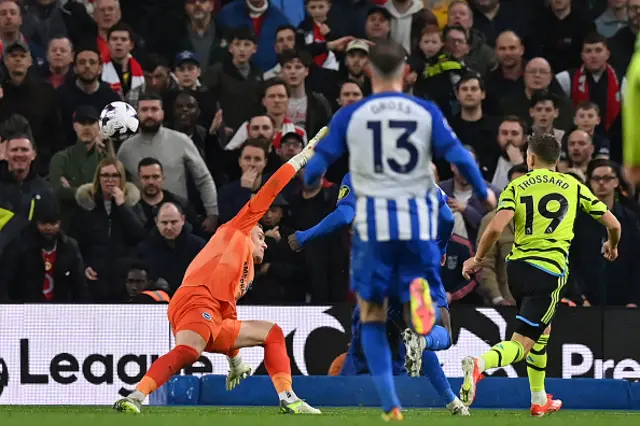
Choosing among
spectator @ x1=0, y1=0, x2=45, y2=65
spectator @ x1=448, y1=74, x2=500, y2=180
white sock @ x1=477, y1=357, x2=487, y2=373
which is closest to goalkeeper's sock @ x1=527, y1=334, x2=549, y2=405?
white sock @ x1=477, y1=357, x2=487, y2=373

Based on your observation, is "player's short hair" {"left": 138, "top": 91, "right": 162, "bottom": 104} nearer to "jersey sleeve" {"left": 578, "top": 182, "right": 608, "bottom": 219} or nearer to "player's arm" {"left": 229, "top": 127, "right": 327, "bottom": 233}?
"player's arm" {"left": 229, "top": 127, "right": 327, "bottom": 233}

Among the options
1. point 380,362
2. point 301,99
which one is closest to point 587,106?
point 301,99

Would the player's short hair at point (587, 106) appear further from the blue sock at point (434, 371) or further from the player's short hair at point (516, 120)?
the blue sock at point (434, 371)

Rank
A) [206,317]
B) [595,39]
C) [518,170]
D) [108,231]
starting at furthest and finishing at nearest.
Result: 1. [595,39]
2. [108,231]
3. [518,170]
4. [206,317]

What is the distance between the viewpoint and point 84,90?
16078 millimetres

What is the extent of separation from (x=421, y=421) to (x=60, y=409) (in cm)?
461

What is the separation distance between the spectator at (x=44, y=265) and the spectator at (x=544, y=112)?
5416mm

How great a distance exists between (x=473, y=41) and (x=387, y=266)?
8.89 metres

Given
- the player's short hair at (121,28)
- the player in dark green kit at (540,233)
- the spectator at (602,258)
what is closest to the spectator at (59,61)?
the player's short hair at (121,28)

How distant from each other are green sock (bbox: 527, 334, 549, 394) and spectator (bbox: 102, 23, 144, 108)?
6727mm

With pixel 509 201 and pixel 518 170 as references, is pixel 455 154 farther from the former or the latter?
pixel 518 170

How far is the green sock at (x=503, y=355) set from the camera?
35.4ft

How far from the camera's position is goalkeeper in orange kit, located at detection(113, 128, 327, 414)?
10.7 m

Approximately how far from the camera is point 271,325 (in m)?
11.3
